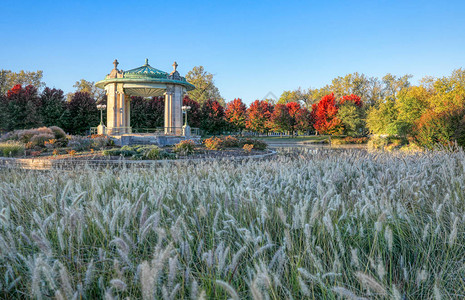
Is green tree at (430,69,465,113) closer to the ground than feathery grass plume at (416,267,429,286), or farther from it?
farther from it

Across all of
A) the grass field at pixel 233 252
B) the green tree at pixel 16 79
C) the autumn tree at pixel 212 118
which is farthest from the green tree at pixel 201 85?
the grass field at pixel 233 252

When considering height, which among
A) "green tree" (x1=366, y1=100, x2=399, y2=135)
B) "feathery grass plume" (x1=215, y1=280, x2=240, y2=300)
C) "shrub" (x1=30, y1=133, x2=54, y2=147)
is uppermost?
"green tree" (x1=366, y1=100, x2=399, y2=135)

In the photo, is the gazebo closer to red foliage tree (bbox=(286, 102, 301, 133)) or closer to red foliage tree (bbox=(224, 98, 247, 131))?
red foliage tree (bbox=(224, 98, 247, 131))

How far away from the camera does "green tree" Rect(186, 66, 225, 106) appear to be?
54116 mm

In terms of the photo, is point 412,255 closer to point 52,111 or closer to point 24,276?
point 24,276

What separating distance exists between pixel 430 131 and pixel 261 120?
28.3 meters

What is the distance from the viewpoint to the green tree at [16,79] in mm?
46375

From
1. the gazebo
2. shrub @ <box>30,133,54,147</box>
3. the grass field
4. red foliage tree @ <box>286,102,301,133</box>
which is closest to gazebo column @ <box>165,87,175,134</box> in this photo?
the gazebo

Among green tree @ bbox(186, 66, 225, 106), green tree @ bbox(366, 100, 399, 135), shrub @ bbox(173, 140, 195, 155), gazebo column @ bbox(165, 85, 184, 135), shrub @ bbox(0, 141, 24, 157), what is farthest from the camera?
green tree @ bbox(186, 66, 225, 106)

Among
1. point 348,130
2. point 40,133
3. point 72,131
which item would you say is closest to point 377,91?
point 348,130

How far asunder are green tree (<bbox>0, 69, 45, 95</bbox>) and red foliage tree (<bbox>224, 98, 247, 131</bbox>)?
32.4 meters

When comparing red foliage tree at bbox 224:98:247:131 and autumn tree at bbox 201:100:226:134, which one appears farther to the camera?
red foliage tree at bbox 224:98:247:131

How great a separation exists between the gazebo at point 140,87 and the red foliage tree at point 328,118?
17.1 metres

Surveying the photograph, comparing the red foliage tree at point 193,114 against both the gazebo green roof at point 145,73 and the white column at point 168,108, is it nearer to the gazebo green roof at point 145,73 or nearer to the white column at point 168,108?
the white column at point 168,108
